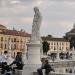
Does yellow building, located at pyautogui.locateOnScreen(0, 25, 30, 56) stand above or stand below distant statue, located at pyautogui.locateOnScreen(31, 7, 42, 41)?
above

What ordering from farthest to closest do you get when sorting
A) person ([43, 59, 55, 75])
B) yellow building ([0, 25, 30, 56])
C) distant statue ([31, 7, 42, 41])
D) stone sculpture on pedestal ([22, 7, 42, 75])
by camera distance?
yellow building ([0, 25, 30, 56])
distant statue ([31, 7, 42, 41])
stone sculpture on pedestal ([22, 7, 42, 75])
person ([43, 59, 55, 75])

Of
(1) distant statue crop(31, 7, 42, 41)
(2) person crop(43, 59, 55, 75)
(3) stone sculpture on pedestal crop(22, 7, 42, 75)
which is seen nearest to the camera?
(2) person crop(43, 59, 55, 75)

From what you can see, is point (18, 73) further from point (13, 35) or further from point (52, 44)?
point (52, 44)

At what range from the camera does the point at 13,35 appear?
119 m

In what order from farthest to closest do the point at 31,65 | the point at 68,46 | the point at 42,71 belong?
the point at 68,46 < the point at 31,65 < the point at 42,71

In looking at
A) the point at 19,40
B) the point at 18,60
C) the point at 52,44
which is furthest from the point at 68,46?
the point at 18,60

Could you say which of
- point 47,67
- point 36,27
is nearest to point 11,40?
point 36,27

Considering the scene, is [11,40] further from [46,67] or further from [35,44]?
[46,67]

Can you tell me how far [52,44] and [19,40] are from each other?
2787 centimetres

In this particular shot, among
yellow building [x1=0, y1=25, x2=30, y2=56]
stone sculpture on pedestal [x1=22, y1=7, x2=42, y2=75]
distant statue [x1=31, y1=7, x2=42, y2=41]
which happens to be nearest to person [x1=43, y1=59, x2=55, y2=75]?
stone sculpture on pedestal [x1=22, y1=7, x2=42, y2=75]

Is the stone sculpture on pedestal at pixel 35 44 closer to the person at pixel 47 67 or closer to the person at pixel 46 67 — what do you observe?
the person at pixel 46 67

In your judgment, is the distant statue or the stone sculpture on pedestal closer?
the stone sculpture on pedestal

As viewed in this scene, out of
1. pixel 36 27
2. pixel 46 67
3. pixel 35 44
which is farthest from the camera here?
pixel 36 27

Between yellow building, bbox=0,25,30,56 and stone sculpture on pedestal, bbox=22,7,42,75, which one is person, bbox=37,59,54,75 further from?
yellow building, bbox=0,25,30,56
